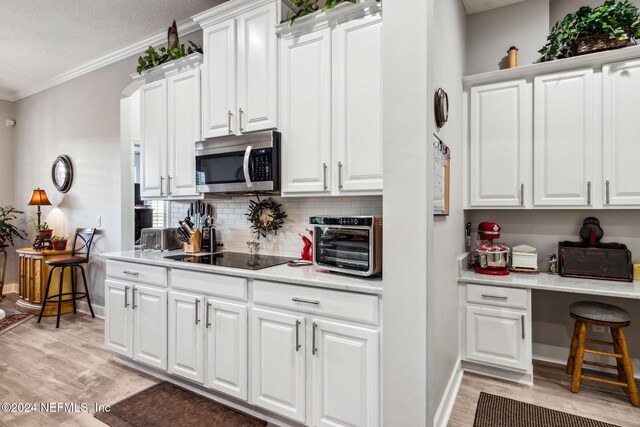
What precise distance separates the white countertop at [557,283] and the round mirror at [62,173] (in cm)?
501

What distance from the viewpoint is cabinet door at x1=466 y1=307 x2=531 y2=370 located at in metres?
2.49

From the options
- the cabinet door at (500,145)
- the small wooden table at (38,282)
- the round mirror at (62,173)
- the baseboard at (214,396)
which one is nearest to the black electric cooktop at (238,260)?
the baseboard at (214,396)

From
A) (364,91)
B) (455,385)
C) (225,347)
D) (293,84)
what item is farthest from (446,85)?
(225,347)

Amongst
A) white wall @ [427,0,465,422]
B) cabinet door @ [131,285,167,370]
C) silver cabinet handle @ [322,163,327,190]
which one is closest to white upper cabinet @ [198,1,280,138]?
silver cabinet handle @ [322,163,327,190]

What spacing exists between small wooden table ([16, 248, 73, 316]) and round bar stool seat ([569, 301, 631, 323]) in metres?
5.56

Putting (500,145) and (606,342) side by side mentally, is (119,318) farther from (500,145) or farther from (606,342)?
(606,342)

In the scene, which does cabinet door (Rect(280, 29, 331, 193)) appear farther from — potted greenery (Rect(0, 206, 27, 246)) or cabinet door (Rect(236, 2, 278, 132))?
potted greenery (Rect(0, 206, 27, 246))

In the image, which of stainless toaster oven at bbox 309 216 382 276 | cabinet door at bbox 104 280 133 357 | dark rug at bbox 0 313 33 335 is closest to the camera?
stainless toaster oven at bbox 309 216 382 276

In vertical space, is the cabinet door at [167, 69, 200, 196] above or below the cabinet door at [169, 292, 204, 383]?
above

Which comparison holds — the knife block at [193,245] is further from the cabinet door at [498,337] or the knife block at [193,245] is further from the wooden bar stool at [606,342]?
the wooden bar stool at [606,342]

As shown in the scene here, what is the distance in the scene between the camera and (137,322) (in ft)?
8.97

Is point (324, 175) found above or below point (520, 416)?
above

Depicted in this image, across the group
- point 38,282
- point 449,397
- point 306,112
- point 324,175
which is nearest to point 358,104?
point 306,112

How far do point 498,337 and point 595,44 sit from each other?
2242 millimetres
